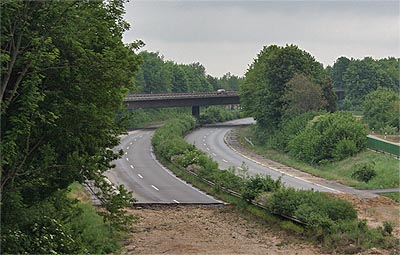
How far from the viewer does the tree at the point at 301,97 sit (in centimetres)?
7006

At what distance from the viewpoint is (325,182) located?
4600 centimetres

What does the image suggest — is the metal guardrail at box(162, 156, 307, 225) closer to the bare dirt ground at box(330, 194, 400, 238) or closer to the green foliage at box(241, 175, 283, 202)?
the green foliage at box(241, 175, 283, 202)

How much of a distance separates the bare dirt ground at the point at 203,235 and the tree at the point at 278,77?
40280 mm

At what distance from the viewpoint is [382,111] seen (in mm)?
Answer: 76625

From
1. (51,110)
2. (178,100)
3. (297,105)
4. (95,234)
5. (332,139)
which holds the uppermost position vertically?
(51,110)

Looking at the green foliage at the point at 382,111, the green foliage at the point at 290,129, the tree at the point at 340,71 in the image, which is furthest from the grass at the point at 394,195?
the tree at the point at 340,71

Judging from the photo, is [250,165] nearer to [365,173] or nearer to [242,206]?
[365,173]

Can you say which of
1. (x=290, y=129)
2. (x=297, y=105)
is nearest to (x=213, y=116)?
(x=297, y=105)

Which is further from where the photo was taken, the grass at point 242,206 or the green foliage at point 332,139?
the green foliage at point 332,139

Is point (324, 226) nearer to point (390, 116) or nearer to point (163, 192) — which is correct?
point (163, 192)

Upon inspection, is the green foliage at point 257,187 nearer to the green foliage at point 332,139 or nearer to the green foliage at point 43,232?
the green foliage at point 43,232

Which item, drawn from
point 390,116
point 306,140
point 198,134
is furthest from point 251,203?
point 198,134

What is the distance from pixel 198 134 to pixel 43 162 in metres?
73.6

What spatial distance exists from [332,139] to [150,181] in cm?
1971
